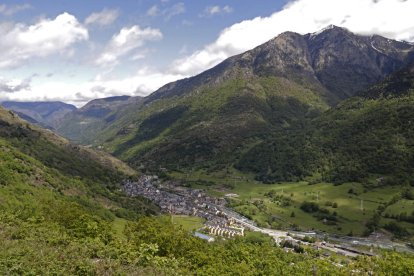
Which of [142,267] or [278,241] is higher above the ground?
[142,267]

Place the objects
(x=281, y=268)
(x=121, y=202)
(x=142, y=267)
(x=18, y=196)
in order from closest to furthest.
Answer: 1. (x=142, y=267)
2. (x=281, y=268)
3. (x=18, y=196)
4. (x=121, y=202)

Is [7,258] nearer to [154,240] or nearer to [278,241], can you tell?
[154,240]

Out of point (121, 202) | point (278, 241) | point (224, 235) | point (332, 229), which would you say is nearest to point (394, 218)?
point (332, 229)

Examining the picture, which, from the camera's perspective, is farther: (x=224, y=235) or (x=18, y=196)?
(x=224, y=235)

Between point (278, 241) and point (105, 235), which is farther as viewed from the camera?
point (278, 241)

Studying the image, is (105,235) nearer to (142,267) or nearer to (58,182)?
(142,267)

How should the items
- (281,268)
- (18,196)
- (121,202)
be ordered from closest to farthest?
1. (281,268)
2. (18,196)
3. (121,202)

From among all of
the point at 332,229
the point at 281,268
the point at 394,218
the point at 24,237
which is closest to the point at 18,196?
the point at 24,237

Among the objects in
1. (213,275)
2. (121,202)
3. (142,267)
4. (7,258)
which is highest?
(7,258)

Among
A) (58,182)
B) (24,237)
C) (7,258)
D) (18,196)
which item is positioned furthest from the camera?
(58,182)
